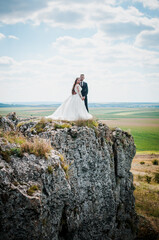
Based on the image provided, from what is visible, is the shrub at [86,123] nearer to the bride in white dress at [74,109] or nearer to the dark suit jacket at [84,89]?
the bride in white dress at [74,109]

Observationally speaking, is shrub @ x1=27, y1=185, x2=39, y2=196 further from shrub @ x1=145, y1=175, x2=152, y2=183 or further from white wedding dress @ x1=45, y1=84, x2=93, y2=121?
shrub @ x1=145, y1=175, x2=152, y2=183

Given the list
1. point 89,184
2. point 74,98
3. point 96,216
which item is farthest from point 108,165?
point 74,98

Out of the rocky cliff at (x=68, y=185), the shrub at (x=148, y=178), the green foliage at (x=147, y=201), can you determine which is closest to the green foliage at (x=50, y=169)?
the rocky cliff at (x=68, y=185)

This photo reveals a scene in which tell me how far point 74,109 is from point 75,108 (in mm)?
133

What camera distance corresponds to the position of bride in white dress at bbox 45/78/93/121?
16828 mm

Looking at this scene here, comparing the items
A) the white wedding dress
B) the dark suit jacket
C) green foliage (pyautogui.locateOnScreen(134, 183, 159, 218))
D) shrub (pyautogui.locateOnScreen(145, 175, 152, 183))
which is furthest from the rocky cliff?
shrub (pyautogui.locateOnScreen(145, 175, 152, 183))

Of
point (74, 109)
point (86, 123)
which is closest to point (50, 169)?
point (86, 123)

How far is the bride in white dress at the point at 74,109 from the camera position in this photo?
16828 mm

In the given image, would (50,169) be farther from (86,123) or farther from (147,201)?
(147,201)

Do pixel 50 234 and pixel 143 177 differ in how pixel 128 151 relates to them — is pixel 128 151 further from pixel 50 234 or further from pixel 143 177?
pixel 143 177

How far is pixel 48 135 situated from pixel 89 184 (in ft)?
15.5

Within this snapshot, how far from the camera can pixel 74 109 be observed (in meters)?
17.4

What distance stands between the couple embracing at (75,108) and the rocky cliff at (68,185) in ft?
5.66

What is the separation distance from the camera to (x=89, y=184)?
13.8 meters
